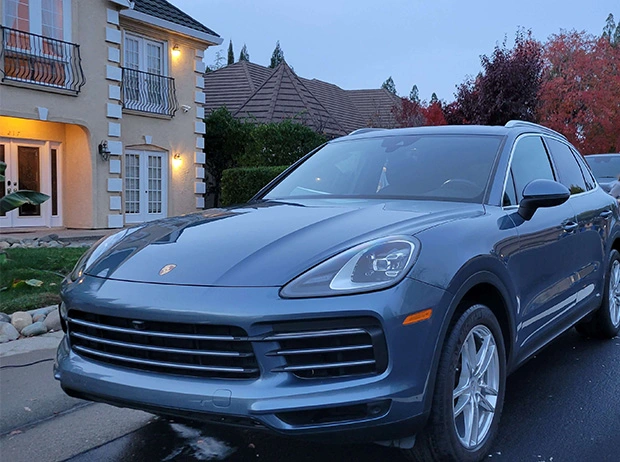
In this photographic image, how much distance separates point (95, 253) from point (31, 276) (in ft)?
15.3

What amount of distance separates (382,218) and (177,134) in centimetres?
1509

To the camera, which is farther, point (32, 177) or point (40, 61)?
point (32, 177)

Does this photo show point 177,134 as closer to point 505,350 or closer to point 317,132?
point 317,132

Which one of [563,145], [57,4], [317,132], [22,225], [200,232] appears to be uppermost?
[57,4]

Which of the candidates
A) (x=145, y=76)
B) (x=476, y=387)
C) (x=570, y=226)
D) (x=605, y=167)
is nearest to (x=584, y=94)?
(x=605, y=167)

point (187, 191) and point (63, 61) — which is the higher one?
point (63, 61)

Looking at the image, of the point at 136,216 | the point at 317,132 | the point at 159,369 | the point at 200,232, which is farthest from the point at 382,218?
the point at 317,132

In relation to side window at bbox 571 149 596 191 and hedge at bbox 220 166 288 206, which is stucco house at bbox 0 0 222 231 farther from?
side window at bbox 571 149 596 191

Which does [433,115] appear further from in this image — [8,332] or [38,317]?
[8,332]

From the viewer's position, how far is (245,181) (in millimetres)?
16266

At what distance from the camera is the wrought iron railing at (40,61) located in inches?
503

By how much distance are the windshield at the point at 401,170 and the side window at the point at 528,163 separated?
17cm

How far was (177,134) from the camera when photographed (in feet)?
56.5

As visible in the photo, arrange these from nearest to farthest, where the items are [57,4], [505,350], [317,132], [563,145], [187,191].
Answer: [505,350], [563,145], [57,4], [187,191], [317,132]
